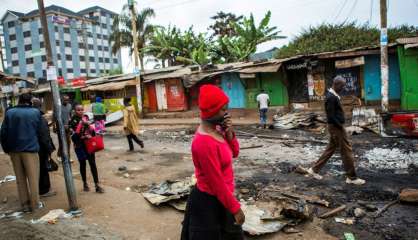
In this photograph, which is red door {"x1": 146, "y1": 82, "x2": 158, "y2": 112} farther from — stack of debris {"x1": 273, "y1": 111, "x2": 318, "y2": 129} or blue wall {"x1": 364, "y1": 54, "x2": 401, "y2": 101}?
blue wall {"x1": 364, "y1": 54, "x2": 401, "y2": 101}

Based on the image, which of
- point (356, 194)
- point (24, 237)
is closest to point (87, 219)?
point (24, 237)

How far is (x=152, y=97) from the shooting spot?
23234 millimetres

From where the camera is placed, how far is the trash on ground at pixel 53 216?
482cm

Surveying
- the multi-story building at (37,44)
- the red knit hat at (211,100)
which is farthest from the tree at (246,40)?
the multi-story building at (37,44)

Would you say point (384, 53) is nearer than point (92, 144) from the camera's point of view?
No

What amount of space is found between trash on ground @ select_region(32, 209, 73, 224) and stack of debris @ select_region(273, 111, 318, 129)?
1004 centimetres

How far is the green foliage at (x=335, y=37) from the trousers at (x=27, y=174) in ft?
62.2

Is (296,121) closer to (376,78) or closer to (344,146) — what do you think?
(376,78)

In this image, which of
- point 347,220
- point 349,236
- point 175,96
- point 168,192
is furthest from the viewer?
point 175,96

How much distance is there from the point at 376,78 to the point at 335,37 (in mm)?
10358

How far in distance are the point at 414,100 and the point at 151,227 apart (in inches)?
515

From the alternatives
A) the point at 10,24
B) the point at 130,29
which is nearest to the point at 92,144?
the point at 130,29

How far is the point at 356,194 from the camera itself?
5.38 m

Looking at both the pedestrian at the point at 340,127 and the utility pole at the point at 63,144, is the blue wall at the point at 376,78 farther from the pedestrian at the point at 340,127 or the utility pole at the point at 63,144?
the utility pole at the point at 63,144
